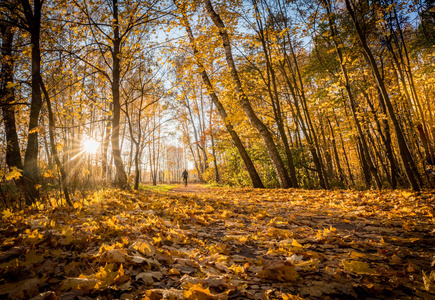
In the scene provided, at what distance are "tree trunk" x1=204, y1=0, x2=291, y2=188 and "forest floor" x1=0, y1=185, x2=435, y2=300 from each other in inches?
178

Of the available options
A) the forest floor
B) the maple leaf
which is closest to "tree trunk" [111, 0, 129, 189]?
the forest floor

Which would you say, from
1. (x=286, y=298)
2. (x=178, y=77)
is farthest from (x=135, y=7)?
(x=286, y=298)

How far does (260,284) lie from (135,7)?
276 inches

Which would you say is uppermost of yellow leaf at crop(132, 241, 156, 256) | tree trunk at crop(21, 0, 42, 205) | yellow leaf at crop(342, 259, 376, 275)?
tree trunk at crop(21, 0, 42, 205)

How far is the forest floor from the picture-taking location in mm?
1251

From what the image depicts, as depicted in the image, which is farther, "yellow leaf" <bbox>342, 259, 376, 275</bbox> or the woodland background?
the woodland background

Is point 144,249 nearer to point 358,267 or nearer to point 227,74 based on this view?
point 358,267

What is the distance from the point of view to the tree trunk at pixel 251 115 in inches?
298

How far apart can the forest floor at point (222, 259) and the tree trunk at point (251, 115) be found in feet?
14.8

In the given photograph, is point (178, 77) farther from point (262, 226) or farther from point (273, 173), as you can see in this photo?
point (262, 226)

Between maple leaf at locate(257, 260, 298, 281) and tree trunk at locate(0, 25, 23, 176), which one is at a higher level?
tree trunk at locate(0, 25, 23, 176)

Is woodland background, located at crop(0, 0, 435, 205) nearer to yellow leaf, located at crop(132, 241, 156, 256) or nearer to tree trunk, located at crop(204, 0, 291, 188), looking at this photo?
tree trunk, located at crop(204, 0, 291, 188)

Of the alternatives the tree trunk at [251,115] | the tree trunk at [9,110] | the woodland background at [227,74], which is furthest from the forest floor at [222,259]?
the tree trunk at [251,115]

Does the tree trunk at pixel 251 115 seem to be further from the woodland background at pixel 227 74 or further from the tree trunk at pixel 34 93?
the tree trunk at pixel 34 93
